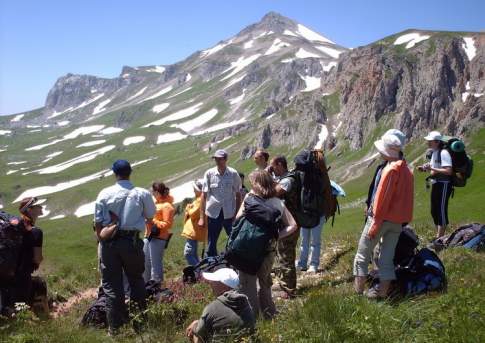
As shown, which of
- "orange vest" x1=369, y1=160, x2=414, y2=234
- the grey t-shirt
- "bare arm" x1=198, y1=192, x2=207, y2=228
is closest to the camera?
the grey t-shirt

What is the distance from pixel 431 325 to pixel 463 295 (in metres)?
0.76

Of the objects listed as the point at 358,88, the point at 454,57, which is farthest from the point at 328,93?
the point at 454,57

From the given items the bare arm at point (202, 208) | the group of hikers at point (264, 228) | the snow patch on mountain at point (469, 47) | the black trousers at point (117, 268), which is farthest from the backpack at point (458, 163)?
the snow patch on mountain at point (469, 47)

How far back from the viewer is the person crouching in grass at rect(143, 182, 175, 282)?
1066cm

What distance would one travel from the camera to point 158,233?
10695 millimetres

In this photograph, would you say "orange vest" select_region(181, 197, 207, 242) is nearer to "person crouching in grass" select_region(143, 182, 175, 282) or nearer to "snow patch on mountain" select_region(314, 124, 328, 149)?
"person crouching in grass" select_region(143, 182, 175, 282)

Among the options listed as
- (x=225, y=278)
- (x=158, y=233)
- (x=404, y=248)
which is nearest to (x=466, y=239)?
(x=404, y=248)

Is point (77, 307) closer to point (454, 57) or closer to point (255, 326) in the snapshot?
point (255, 326)

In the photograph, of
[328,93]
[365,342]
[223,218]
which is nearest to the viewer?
[365,342]

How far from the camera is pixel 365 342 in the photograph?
5.28m

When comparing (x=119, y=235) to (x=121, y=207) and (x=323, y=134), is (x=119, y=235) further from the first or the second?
(x=323, y=134)

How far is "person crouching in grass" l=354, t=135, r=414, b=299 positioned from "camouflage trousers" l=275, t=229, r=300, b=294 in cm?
144

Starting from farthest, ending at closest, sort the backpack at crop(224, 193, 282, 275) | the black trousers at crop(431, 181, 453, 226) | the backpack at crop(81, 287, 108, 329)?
the black trousers at crop(431, 181, 453, 226) < the backpack at crop(81, 287, 108, 329) < the backpack at crop(224, 193, 282, 275)

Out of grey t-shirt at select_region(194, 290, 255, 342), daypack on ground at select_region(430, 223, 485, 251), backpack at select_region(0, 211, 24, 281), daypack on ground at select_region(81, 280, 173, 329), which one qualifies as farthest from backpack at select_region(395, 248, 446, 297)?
backpack at select_region(0, 211, 24, 281)
